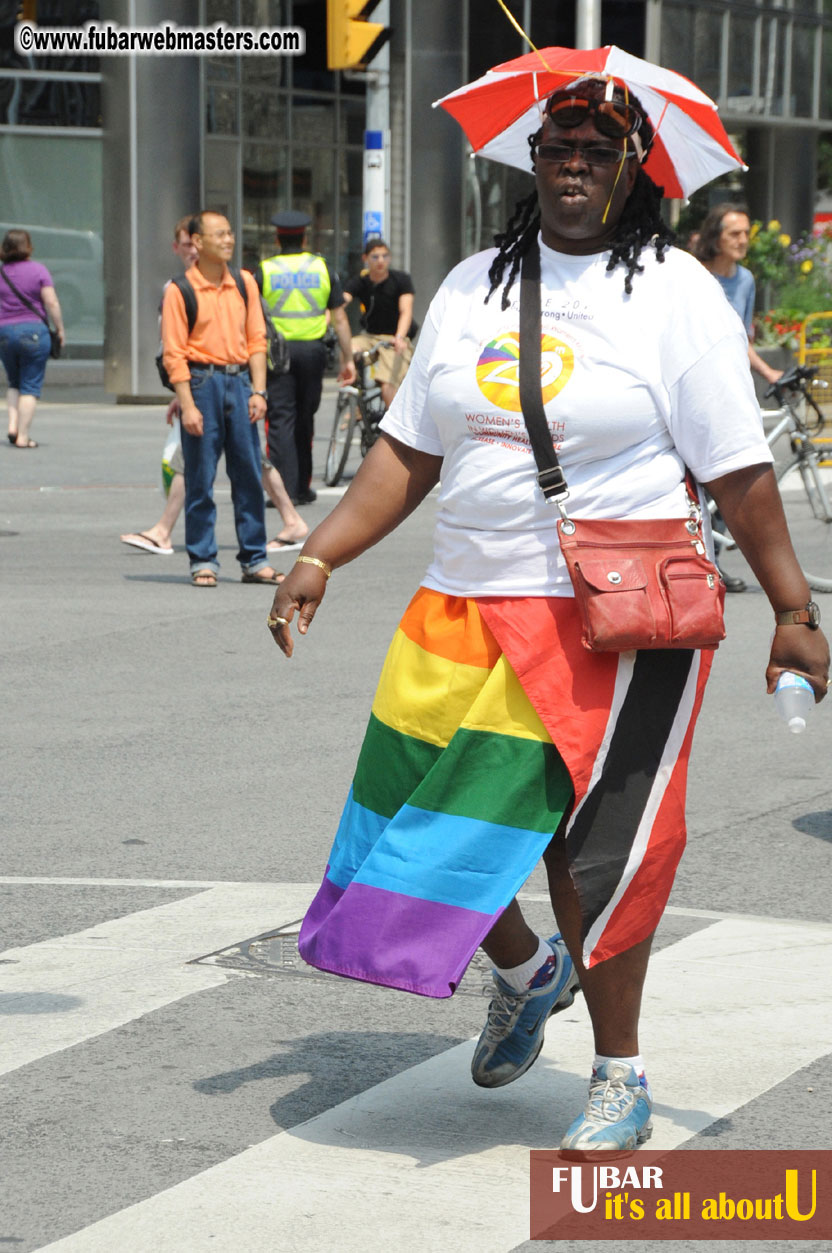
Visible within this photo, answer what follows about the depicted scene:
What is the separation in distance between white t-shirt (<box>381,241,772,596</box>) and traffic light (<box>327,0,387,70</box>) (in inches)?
540

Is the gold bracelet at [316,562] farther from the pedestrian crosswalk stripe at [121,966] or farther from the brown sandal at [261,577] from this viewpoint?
the brown sandal at [261,577]

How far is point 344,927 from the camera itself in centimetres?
358

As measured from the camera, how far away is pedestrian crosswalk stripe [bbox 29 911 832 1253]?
3293 millimetres

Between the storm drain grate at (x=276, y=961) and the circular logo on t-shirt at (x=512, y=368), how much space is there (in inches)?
66.2

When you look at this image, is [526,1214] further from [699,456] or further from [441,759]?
[699,456]

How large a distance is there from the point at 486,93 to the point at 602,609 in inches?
43.0

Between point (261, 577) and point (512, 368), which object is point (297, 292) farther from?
point (512, 368)

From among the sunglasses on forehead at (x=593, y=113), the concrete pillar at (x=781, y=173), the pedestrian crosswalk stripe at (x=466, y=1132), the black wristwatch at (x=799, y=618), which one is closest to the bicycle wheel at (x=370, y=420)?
the pedestrian crosswalk stripe at (x=466, y=1132)

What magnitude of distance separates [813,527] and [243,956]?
31.7 feet

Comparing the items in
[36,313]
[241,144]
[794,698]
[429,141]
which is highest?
[429,141]

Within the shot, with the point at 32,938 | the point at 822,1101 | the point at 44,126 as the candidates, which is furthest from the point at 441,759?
the point at 44,126

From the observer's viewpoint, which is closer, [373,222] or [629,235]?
[629,235]

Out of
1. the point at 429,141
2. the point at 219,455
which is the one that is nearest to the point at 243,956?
the point at 219,455

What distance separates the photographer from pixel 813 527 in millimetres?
13844
